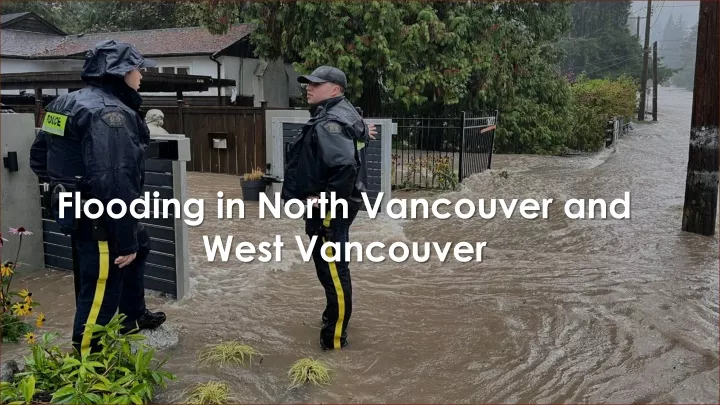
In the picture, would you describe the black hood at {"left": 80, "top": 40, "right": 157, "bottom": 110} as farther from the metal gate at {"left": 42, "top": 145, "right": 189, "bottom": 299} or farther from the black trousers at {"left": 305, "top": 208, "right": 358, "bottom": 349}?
the black trousers at {"left": 305, "top": 208, "right": 358, "bottom": 349}

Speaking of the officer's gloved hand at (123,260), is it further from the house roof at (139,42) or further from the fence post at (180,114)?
the house roof at (139,42)

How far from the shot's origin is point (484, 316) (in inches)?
199

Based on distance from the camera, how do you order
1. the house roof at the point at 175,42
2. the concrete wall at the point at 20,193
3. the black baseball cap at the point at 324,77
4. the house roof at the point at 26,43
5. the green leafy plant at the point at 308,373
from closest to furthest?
the green leafy plant at the point at 308,373 → the black baseball cap at the point at 324,77 → the concrete wall at the point at 20,193 → the house roof at the point at 175,42 → the house roof at the point at 26,43

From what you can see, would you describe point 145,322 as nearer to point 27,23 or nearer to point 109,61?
point 109,61

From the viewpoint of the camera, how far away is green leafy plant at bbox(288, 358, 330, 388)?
3.74 metres

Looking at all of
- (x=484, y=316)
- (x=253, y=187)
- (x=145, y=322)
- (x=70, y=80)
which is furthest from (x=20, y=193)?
(x=70, y=80)

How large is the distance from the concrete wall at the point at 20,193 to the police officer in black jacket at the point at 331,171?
291 cm

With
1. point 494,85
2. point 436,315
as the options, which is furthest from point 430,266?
point 494,85

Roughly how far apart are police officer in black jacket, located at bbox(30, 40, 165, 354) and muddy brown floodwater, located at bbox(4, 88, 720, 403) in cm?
74

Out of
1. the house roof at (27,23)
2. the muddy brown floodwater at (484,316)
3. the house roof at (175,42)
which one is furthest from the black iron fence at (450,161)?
the house roof at (27,23)

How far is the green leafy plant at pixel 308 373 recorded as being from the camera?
3.74m

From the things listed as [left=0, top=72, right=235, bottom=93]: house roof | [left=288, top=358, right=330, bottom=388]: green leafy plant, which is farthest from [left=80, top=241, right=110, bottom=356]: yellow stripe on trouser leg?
[left=0, top=72, right=235, bottom=93]: house roof

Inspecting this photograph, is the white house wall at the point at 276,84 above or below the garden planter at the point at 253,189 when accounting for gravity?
above

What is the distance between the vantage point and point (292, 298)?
5508mm
